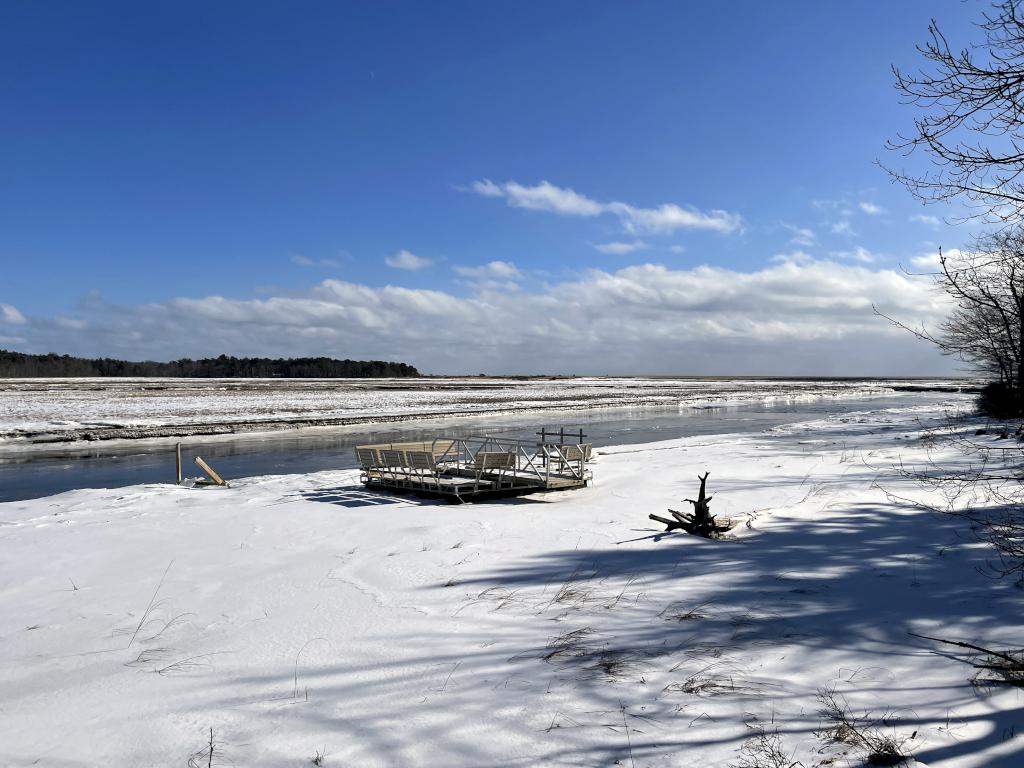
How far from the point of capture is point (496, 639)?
615cm

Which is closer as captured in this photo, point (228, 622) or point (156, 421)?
point (228, 622)

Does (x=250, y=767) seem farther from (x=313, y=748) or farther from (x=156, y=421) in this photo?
(x=156, y=421)

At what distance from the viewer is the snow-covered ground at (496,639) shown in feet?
14.8

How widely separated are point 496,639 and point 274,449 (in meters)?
24.6

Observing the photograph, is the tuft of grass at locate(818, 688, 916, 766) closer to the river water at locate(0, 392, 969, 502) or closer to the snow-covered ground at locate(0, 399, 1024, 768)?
the snow-covered ground at locate(0, 399, 1024, 768)

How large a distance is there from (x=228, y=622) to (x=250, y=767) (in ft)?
9.64

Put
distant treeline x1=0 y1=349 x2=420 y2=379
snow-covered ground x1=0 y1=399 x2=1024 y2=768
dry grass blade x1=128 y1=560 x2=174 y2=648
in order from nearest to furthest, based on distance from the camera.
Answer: snow-covered ground x1=0 y1=399 x2=1024 y2=768 < dry grass blade x1=128 y1=560 x2=174 y2=648 < distant treeline x1=0 y1=349 x2=420 y2=379

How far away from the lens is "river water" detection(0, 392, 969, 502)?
817 inches

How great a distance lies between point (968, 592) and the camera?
6.74 metres

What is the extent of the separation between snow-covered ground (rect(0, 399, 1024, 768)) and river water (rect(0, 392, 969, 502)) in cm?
979

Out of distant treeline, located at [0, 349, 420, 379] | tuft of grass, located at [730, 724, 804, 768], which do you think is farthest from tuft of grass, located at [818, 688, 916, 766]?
distant treeline, located at [0, 349, 420, 379]

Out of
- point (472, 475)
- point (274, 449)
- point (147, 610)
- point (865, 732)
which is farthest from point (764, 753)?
point (274, 449)

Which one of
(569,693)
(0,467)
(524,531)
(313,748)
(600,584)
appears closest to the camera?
(313,748)

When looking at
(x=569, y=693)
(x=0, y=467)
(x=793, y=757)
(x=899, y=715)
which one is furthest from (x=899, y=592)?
(x=0, y=467)
